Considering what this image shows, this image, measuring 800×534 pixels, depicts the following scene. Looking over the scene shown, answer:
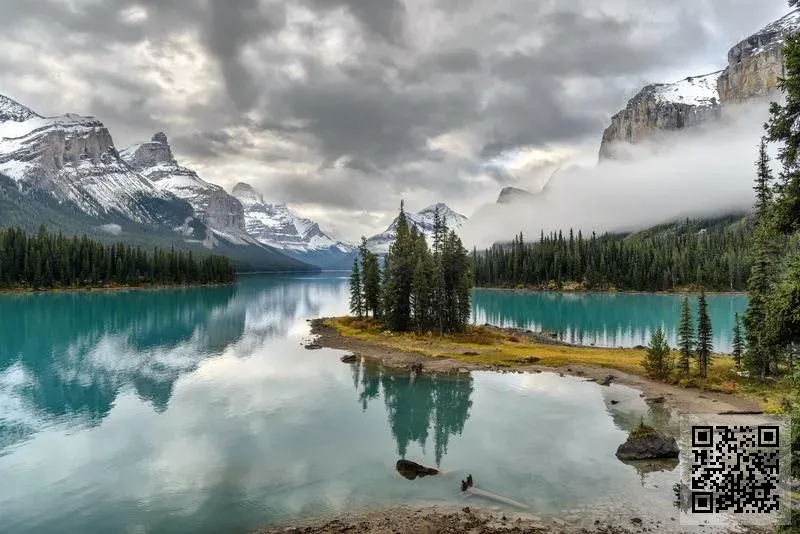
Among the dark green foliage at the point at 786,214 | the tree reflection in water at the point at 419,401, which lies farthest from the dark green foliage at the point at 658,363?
the dark green foliage at the point at 786,214

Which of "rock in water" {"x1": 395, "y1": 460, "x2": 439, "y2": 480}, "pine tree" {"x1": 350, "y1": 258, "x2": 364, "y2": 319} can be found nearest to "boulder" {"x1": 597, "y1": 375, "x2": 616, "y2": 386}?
"rock in water" {"x1": 395, "y1": 460, "x2": 439, "y2": 480}

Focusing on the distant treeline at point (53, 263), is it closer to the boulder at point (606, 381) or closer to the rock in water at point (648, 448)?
the boulder at point (606, 381)

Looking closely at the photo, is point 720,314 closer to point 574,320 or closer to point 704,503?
point 574,320

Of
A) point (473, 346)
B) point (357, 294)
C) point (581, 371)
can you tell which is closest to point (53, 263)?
point (357, 294)

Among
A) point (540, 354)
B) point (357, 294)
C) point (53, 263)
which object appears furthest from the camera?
point (53, 263)

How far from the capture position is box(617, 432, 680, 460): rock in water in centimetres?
3195

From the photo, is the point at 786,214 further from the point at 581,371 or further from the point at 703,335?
the point at 581,371

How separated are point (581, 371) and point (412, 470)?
3708cm

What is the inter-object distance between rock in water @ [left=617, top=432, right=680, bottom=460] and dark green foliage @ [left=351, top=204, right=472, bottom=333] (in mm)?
54517

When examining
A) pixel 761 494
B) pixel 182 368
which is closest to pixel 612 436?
pixel 761 494

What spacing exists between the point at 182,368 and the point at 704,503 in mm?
60103

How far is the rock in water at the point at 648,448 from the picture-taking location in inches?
1258

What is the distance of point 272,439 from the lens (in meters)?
36.6

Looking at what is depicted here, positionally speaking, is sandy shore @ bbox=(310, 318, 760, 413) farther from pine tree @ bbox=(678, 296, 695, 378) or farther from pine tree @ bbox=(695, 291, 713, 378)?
pine tree @ bbox=(695, 291, 713, 378)
